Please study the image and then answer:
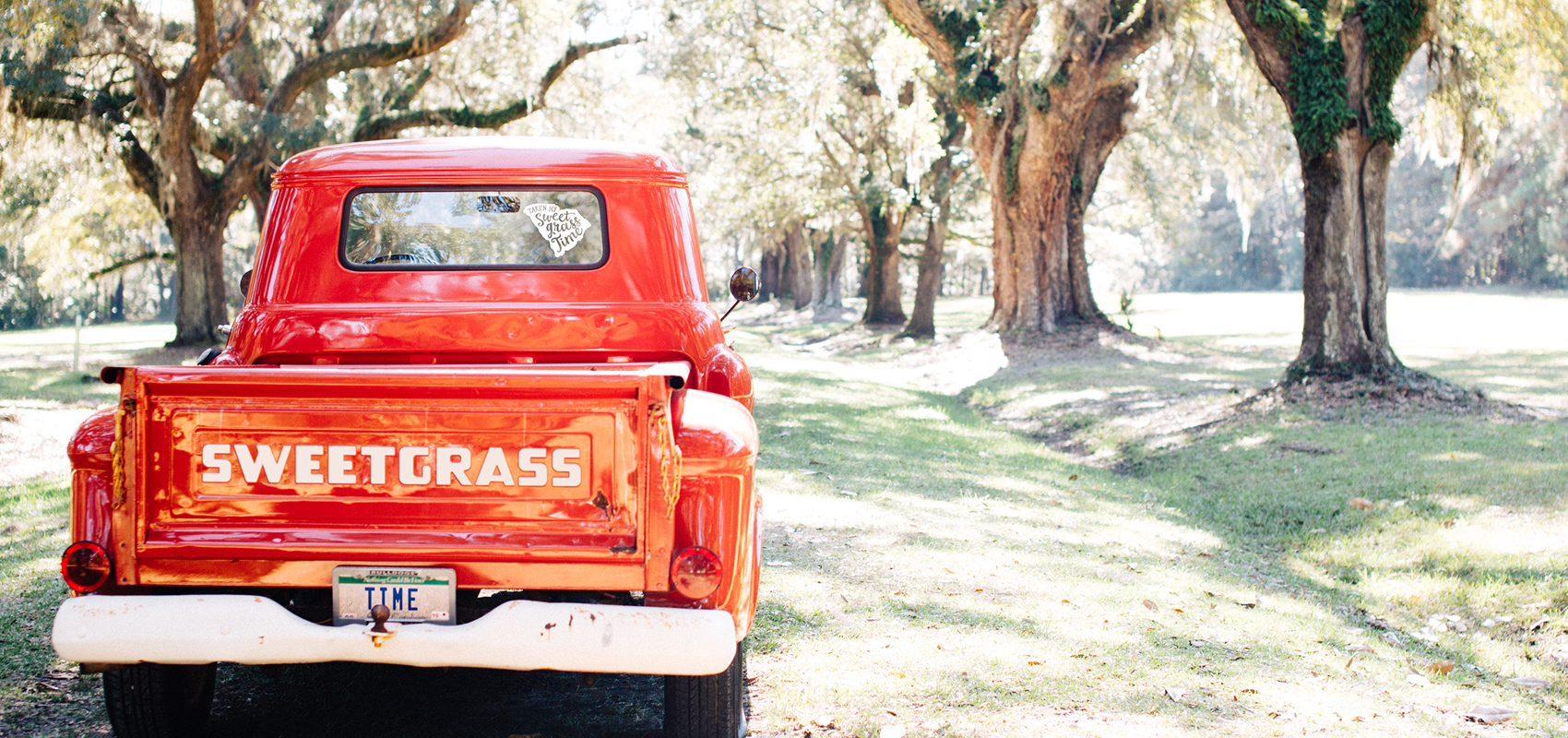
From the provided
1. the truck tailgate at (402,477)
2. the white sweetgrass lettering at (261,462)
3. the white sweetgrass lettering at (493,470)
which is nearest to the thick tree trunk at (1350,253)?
the truck tailgate at (402,477)

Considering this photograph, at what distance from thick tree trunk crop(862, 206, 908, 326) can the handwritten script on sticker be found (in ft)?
73.0

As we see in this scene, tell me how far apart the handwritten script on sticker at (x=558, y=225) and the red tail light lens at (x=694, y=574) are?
206 cm

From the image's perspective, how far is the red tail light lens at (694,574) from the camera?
Answer: 10.5 ft

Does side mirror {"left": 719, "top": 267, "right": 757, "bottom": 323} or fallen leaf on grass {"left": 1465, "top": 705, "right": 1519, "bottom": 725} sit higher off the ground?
side mirror {"left": 719, "top": 267, "right": 757, "bottom": 323}

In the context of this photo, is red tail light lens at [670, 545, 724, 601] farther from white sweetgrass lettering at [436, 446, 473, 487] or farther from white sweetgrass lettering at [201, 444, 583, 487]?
white sweetgrass lettering at [436, 446, 473, 487]

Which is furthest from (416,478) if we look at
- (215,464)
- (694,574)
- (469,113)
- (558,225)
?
(469,113)

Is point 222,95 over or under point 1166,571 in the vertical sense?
over

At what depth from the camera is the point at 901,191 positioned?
23266mm

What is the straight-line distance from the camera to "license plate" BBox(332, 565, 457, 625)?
3162 mm

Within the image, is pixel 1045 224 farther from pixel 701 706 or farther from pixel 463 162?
pixel 701 706

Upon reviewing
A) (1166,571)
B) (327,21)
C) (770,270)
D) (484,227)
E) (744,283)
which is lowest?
(1166,571)

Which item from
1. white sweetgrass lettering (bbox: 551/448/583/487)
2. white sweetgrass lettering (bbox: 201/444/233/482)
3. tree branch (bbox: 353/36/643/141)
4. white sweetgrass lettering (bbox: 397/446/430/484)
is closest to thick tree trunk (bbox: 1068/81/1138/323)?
tree branch (bbox: 353/36/643/141)

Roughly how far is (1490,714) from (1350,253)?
777 cm

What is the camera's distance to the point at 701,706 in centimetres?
350
